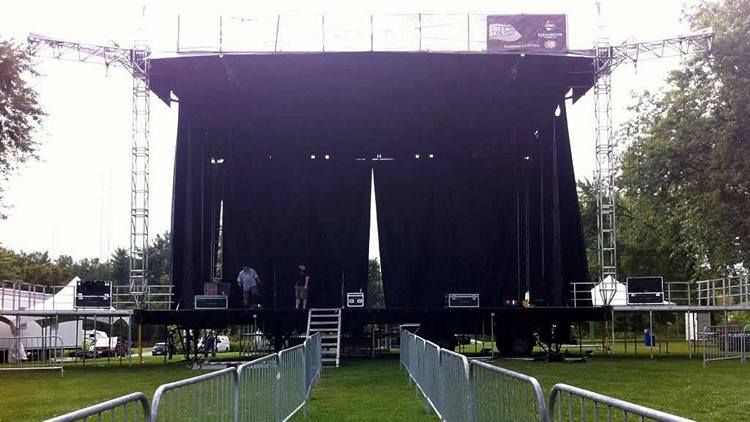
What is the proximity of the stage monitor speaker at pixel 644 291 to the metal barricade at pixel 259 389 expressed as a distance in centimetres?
1678

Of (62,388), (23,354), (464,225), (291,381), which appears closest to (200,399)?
(291,381)

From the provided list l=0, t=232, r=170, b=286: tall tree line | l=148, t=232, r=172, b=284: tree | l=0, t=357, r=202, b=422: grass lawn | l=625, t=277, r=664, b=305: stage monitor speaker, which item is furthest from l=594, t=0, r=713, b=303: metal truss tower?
l=148, t=232, r=172, b=284: tree

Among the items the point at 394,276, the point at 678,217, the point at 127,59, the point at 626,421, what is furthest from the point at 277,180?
the point at 626,421

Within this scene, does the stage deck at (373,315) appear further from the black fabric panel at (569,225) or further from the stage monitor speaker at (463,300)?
the black fabric panel at (569,225)

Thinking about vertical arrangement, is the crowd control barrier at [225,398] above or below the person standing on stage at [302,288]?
below

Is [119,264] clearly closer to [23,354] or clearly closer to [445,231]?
[23,354]

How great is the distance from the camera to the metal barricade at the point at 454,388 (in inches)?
219

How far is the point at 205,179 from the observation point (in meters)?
25.0

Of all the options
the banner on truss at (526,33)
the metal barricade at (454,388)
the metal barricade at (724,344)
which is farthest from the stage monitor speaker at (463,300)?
the metal barricade at (454,388)

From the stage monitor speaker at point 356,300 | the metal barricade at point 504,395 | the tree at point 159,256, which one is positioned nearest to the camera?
the metal barricade at point 504,395

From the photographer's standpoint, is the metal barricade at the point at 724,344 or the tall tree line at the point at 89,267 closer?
the metal barricade at the point at 724,344

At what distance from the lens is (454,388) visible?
633 centimetres

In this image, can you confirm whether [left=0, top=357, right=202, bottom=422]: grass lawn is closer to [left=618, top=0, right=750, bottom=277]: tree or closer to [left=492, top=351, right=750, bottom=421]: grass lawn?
[left=492, top=351, right=750, bottom=421]: grass lawn

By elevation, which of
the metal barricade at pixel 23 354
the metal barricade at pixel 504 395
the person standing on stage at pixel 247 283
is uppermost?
the person standing on stage at pixel 247 283
